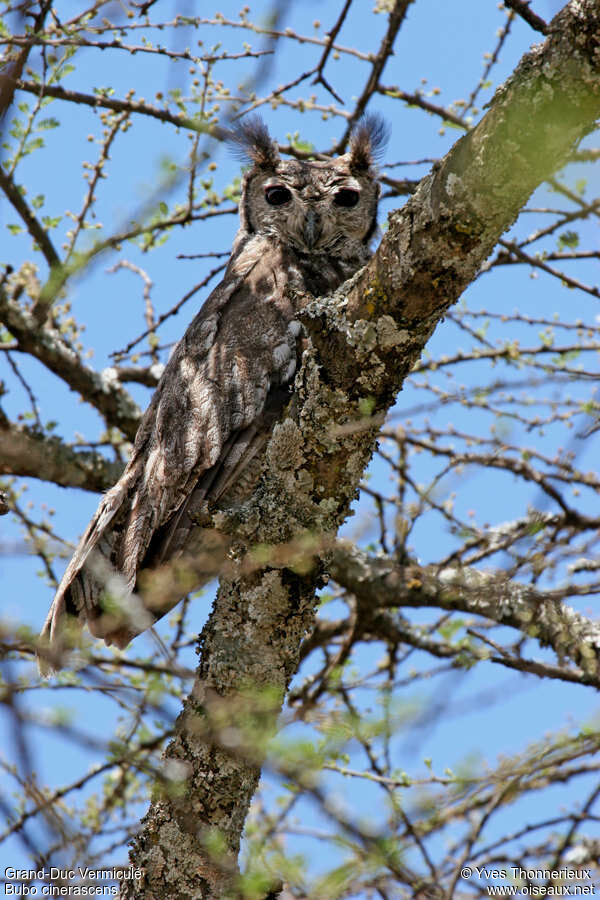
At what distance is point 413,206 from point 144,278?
358cm

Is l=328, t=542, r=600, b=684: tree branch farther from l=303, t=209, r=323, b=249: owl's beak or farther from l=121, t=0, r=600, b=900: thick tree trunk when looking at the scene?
l=303, t=209, r=323, b=249: owl's beak

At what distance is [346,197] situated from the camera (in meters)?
4.88

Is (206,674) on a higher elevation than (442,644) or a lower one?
lower

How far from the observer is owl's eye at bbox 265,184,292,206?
15.8 ft

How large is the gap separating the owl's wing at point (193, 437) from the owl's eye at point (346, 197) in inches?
36.4

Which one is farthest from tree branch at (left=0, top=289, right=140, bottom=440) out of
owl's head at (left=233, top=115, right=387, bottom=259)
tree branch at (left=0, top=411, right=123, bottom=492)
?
owl's head at (left=233, top=115, right=387, bottom=259)

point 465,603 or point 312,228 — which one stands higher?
point 312,228

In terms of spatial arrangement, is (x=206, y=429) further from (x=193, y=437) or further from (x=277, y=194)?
(x=277, y=194)

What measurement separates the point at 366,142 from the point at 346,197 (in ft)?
1.26

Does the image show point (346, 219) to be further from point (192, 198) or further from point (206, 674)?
point (206, 674)

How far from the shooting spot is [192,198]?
4883 mm

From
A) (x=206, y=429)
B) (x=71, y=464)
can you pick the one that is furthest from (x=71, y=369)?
(x=206, y=429)

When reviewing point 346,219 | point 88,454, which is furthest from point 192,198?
point 88,454

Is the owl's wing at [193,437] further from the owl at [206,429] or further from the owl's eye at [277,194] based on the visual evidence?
the owl's eye at [277,194]
